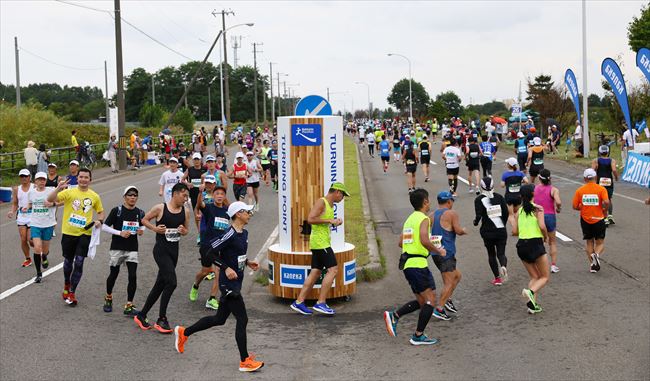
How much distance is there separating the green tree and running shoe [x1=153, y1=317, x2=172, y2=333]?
174ft

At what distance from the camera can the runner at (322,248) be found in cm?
968

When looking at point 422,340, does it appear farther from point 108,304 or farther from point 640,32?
point 640,32

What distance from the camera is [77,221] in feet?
34.3

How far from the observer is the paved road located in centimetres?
767

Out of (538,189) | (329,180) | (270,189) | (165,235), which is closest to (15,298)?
(165,235)

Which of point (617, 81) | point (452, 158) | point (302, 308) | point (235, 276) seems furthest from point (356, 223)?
point (617, 81)

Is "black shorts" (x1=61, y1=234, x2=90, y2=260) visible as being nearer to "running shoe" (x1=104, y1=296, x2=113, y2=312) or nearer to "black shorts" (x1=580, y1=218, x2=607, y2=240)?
"running shoe" (x1=104, y1=296, x2=113, y2=312)

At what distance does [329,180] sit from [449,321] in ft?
8.38

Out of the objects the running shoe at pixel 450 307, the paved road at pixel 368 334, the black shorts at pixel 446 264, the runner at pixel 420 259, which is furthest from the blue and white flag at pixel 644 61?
the runner at pixel 420 259

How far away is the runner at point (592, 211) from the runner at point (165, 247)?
20.3ft

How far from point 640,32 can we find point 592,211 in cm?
4925

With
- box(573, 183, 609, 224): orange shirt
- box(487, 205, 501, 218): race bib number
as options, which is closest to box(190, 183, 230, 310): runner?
box(487, 205, 501, 218): race bib number

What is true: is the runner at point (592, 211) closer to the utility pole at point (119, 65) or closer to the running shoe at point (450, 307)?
the running shoe at point (450, 307)

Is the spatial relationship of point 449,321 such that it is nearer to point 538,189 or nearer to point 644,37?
point 538,189
